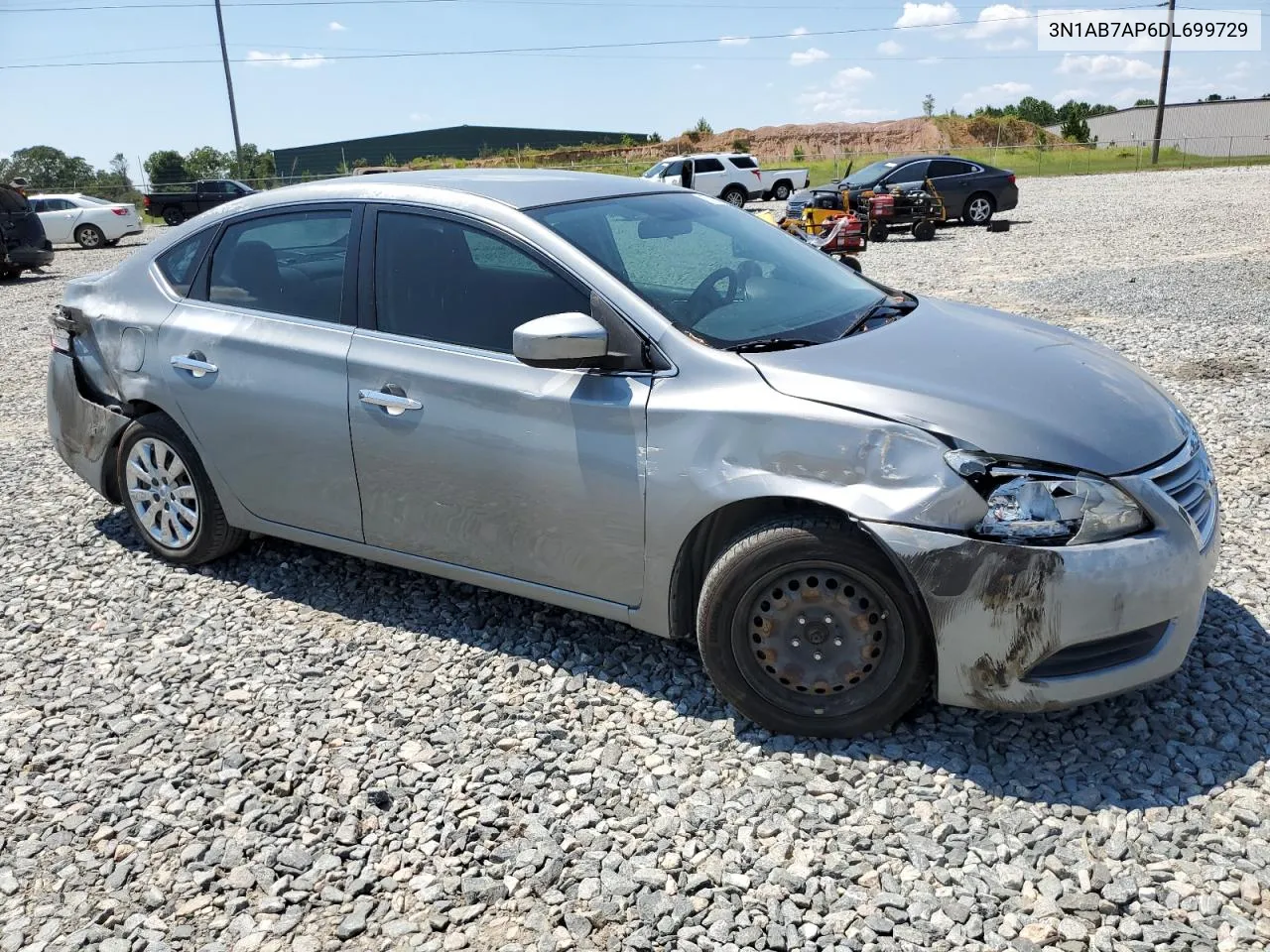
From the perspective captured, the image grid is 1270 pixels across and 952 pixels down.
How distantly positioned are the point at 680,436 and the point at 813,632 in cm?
75

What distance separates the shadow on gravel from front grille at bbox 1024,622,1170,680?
1.17ft

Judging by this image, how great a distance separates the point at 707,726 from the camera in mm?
3520

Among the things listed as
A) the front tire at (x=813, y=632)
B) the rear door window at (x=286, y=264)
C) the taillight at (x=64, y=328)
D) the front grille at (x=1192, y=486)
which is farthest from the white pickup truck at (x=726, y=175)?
the front tire at (x=813, y=632)

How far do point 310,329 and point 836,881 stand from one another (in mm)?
2868

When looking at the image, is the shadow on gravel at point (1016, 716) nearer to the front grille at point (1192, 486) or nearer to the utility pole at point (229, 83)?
the front grille at point (1192, 486)

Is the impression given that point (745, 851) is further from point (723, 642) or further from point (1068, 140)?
point (1068, 140)

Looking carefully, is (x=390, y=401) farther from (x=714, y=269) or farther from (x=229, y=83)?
(x=229, y=83)

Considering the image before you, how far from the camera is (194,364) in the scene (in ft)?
14.6

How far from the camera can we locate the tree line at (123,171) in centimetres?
4162

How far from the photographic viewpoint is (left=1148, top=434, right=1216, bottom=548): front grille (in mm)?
3119

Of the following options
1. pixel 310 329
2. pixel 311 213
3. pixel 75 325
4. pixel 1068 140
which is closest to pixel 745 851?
pixel 310 329

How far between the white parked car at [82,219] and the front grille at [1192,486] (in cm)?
2818

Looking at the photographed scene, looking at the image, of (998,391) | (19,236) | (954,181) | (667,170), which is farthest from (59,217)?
(998,391)

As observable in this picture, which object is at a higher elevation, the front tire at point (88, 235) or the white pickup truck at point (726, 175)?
the white pickup truck at point (726, 175)
